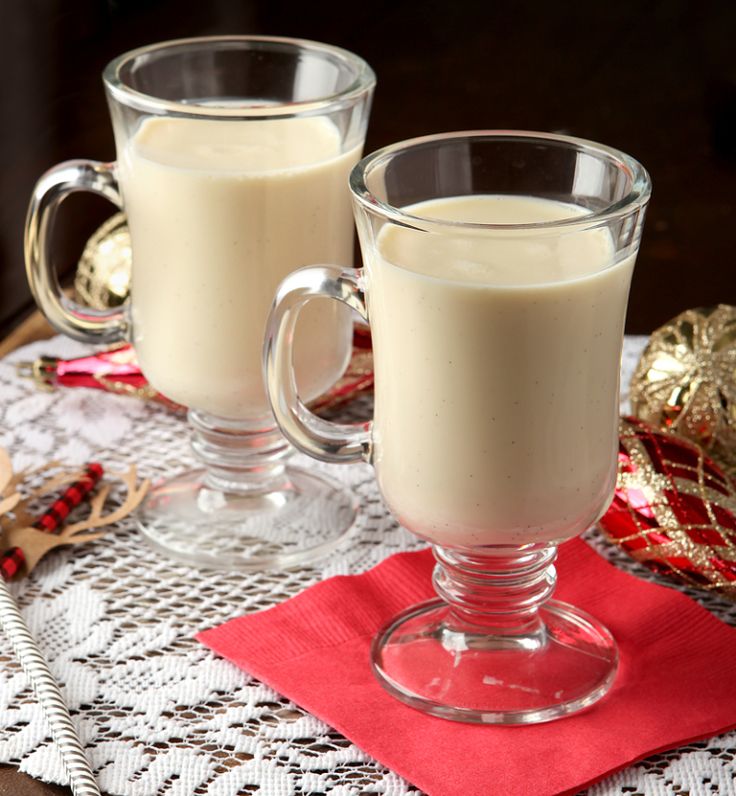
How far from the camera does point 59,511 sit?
4.41ft

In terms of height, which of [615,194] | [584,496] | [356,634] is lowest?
[356,634]

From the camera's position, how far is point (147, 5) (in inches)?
97.7

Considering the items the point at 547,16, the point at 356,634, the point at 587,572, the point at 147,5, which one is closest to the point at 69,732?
the point at 356,634

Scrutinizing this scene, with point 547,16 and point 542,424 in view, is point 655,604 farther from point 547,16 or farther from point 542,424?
point 547,16

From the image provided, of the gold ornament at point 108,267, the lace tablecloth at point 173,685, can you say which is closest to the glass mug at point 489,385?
the lace tablecloth at point 173,685

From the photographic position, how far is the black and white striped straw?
3.12 feet

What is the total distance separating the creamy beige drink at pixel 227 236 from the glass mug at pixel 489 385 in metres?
0.15

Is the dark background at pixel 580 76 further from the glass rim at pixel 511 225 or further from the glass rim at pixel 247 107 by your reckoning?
the glass rim at pixel 511 225

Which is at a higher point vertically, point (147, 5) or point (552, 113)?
point (147, 5)

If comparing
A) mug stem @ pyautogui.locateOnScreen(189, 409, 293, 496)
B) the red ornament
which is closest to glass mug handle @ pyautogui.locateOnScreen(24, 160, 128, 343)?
mug stem @ pyautogui.locateOnScreen(189, 409, 293, 496)

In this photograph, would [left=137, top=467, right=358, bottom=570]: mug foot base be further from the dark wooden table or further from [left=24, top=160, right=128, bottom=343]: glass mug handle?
the dark wooden table

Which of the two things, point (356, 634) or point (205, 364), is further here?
point (205, 364)

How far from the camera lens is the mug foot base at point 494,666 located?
1.06m

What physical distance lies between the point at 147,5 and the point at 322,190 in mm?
1397
